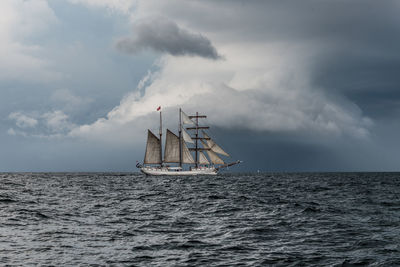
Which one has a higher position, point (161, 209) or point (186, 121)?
point (186, 121)

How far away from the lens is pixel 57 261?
1495 centimetres

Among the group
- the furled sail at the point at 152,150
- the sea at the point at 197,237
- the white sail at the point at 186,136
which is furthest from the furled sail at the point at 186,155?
the sea at the point at 197,237

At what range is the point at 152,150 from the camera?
5704 inches

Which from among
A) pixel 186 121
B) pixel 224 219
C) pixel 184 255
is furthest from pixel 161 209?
pixel 186 121

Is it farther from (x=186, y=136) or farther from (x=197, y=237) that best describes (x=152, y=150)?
(x=197, y=237)

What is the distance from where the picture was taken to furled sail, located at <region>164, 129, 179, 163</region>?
144250 mm

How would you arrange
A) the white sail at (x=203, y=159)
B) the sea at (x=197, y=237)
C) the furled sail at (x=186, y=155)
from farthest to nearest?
the white sail at (x=203, y=159) < the furled sail at (x=186, y=155) < the sea at (x=197, y=237)

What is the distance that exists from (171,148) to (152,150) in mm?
7140

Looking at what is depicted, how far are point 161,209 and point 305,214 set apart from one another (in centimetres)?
1174

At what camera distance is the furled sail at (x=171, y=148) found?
473 feet

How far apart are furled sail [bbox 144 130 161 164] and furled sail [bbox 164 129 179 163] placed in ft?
9.79

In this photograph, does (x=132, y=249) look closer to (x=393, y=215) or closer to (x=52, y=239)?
(x=52, y=239)

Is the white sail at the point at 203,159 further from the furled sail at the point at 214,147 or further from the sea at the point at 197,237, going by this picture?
the sea at the point at 197,237

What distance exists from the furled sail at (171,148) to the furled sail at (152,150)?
299 cm
